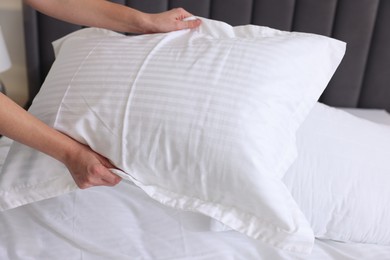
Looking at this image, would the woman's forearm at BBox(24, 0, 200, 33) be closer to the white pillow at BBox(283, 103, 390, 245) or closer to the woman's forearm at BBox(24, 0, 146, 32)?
the woman's forearm at BBox(24, 0, 146, 32)

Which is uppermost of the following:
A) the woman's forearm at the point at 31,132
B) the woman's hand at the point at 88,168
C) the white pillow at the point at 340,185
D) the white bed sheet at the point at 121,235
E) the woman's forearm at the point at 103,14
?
the woman's forearm at the point at 103,14

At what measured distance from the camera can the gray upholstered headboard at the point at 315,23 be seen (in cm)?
143

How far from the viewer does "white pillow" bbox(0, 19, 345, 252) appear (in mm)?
817

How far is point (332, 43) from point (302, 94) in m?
0.18

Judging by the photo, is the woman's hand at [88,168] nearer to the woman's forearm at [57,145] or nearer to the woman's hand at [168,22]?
the woman's forearm at [57,145]

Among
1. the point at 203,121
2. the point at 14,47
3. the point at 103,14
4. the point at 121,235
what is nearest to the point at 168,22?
the point at 103,14

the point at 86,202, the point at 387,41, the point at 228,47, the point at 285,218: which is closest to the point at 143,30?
the point at 228,47

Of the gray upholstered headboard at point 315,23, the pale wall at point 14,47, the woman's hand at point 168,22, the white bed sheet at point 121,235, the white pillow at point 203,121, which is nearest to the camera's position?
the white pillow at point 203,121

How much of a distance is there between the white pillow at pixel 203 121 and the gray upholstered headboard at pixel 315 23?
49cm

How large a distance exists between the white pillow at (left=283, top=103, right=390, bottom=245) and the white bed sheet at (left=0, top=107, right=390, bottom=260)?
0.04 metres

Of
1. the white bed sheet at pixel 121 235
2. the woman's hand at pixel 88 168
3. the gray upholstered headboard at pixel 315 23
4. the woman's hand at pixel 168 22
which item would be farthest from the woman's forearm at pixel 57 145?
the gray upholstered headboard at pixel 315 23

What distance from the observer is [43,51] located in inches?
59.6

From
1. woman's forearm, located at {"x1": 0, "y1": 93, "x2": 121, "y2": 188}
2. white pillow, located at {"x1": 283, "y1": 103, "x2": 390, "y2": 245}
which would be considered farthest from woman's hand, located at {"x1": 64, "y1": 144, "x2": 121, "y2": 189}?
white pillow, located at {"x1": 283, "y1": 103, "x2": 390, "y2": 245}

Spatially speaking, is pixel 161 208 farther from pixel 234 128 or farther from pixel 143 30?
pixel 143 30
